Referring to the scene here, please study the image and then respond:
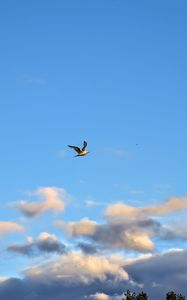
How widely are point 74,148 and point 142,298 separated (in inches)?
3103

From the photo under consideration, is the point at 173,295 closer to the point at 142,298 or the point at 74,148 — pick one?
the point at 142,298

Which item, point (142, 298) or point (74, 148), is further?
point (142, 298)

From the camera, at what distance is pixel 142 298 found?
483ft

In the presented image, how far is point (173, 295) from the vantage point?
148 m

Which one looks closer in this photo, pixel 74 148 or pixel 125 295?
pixel 74 148

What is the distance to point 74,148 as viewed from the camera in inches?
3172

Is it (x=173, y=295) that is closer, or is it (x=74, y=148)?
(x=74, y=148)

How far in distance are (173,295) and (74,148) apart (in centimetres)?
8093

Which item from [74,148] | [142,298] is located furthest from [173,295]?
[74,148]


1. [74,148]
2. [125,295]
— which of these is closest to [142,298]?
[125,295]

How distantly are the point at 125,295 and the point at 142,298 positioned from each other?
5737 millimetres

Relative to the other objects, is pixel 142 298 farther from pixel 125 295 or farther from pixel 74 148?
pixel 74 148

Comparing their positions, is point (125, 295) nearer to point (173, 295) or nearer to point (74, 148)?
point (173, 295)
